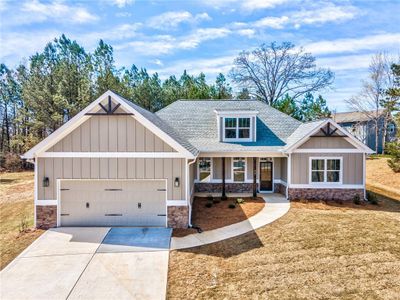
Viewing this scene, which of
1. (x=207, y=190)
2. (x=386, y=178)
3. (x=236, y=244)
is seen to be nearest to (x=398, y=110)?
(x=386, y=178)

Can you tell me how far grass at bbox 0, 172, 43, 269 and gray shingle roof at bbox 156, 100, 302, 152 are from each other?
8.86 meters

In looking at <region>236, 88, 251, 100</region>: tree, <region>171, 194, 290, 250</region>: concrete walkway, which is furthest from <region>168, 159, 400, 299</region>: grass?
<region>236, 88, 251, 100</region>: tree

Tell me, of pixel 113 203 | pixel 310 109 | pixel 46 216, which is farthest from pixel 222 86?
pixel 46 216

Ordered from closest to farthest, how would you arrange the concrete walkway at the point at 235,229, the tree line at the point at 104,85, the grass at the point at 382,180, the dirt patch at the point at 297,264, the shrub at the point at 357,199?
the dirt patch at the point at 297,264 < the concrete walkway at the point at 235,229 < the shrub at the point at 357,199 < the grass at the point at 382,180 < the tree line at the point at 104,85

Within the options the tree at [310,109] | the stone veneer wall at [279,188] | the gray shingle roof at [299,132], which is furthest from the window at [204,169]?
the tree at [310,109]

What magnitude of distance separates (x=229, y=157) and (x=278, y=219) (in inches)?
229

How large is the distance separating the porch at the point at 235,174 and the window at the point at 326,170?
2.22 meters

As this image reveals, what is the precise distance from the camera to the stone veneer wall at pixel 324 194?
13977mm

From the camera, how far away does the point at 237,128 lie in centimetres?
1642

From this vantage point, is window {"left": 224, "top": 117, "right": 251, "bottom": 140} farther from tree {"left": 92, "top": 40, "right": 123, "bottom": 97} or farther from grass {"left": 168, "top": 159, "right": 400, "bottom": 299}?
tree {"left": 92, "top": 40, "right": 123, "bottom": 97}

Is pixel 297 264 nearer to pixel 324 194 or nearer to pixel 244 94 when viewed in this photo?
pixel 324 194

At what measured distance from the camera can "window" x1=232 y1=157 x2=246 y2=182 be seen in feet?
52.6

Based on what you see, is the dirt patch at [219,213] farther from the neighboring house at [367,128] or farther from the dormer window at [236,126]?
the neighboring house at [367,128]

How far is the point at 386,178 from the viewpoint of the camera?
21109 millimetres
